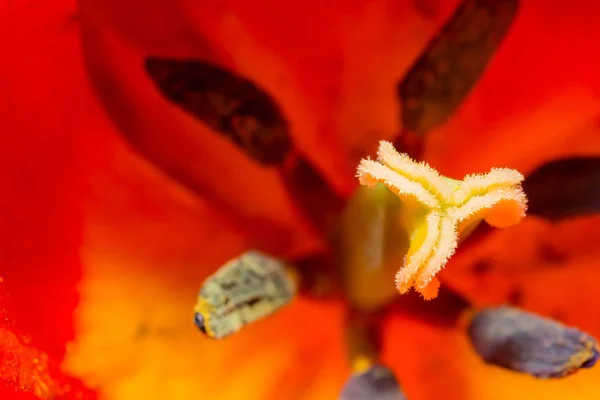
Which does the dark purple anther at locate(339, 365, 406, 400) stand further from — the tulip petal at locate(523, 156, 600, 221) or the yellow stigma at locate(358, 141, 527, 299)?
the tulip petal at locate(523, 156, 600, 221)

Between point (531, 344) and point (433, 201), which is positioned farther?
point (531, 344)

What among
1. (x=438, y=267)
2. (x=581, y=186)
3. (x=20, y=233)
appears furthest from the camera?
(x=581, y=186)

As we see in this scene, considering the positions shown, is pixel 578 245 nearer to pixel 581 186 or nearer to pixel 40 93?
pixel 581 186

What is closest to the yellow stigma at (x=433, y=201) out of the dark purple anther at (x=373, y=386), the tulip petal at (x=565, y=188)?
the dark purple anther at (x=373, y=386)

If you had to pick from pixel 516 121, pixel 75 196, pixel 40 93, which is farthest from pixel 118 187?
pixel 516 121

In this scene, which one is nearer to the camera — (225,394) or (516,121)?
(225,394)

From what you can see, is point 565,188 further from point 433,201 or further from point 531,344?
point 433,201

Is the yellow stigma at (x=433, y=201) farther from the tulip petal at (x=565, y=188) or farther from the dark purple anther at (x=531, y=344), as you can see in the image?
the tulip petal at (x=565, y=188)

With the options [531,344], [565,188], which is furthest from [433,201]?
[565,188]

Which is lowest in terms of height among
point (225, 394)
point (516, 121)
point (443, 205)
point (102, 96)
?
point (225, 394)
